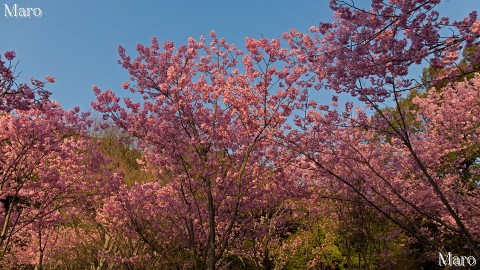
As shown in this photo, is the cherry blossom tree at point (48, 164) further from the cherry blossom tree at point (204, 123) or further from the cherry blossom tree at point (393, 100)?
the cherry blossom tree at point (393, 100)

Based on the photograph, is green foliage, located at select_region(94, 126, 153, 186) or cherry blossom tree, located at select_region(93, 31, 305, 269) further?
green foliage, located at select_region(94, 126, 153, 186)

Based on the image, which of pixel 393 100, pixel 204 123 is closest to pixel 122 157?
pixel 204 123

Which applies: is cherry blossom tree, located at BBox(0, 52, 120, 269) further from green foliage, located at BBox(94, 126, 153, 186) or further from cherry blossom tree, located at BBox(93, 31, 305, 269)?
green foliage, located at BBox(94, 126, 153, 186)

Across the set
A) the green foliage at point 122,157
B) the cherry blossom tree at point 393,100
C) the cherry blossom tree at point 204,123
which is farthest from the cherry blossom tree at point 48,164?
the green foliage at point 122,157

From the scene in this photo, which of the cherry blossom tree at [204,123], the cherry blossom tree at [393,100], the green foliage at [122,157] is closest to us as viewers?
the cherry blossom tree at [393,100]

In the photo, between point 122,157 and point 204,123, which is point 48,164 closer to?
point 204,123

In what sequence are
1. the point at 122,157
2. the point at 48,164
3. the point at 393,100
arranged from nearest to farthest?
the point at 393,100 < the point at 48,164 < the point at 122,157

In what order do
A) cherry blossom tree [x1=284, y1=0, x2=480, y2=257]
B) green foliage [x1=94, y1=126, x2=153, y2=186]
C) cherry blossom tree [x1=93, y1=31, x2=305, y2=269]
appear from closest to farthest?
cherry blossom tree [x1=284, y1=0, x2=480, y2=257], cherry blossom tree [x1=93, y1=31, x2=305, y2=269], green foliage [x1=94, y1=126, x2=153, y2=186]

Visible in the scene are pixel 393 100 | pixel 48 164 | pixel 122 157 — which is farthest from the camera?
pixel 122 157

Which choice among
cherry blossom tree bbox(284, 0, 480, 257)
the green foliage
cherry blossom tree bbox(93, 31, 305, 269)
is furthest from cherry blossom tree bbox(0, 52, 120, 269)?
the green foliage

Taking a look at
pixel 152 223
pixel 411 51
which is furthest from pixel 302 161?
pixel 411 51

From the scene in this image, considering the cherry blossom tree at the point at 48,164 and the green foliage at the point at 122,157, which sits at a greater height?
the green foliage at the point at 122,157

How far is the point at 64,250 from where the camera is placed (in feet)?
43.2

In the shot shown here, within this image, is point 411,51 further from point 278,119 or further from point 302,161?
point 302,161
